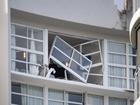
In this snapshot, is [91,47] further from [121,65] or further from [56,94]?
[56,94]

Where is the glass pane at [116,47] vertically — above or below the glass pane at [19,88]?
above

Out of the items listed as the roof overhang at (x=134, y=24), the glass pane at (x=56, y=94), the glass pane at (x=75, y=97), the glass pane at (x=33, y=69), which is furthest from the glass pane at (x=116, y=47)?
the roof overhang at (x=134, y=24)

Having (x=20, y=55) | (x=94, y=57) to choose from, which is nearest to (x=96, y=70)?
(x=94, y=57)

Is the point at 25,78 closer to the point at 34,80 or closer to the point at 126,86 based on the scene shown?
the point at 34,80

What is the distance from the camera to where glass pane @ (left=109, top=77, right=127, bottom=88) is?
765 inches

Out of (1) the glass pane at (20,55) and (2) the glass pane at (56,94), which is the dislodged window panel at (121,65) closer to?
(2) the glass pane at (56,94)

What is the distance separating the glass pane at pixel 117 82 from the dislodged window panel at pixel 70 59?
76cm

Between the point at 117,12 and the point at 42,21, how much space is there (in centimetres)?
227

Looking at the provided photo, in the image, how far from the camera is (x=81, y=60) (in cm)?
1927

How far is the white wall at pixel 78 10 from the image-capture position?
18266 millimetres

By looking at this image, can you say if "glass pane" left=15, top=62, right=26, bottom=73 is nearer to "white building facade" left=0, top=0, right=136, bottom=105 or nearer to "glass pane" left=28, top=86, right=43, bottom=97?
"white building facade" left=0, top=0, right=136, bottom=105

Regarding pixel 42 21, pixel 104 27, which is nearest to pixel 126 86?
pixel 104 27

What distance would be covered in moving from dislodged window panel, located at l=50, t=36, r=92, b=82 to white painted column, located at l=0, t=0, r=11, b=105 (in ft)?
6.04

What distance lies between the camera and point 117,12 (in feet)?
63.8
